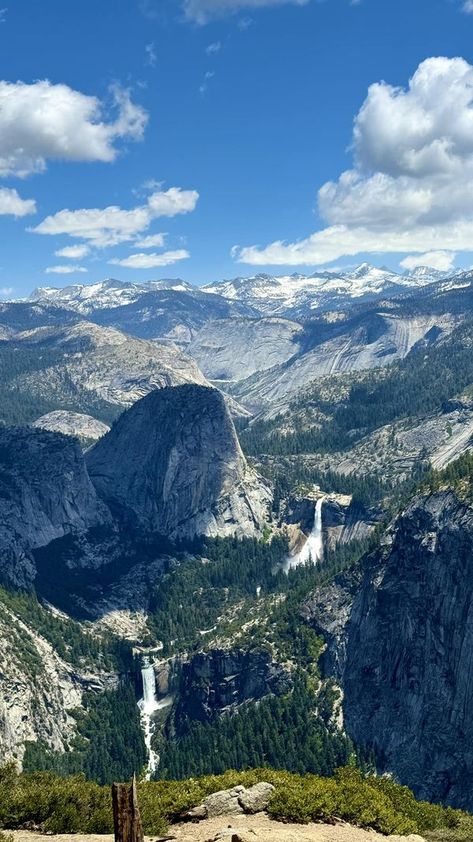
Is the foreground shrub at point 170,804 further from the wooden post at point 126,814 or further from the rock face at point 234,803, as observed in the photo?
the wooden post at point 126,814

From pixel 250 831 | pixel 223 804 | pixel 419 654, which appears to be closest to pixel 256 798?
pixel 223 804

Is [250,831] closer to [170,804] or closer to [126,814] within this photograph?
[170,804]

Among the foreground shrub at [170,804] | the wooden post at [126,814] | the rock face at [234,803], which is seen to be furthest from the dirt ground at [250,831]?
the wooden post at [126,814]

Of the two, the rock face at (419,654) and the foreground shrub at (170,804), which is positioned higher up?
the foreground shrub at (170,804)

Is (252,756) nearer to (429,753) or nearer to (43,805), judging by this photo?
(429,753)

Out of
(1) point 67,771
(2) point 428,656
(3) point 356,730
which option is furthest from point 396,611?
(1) point 67,771
